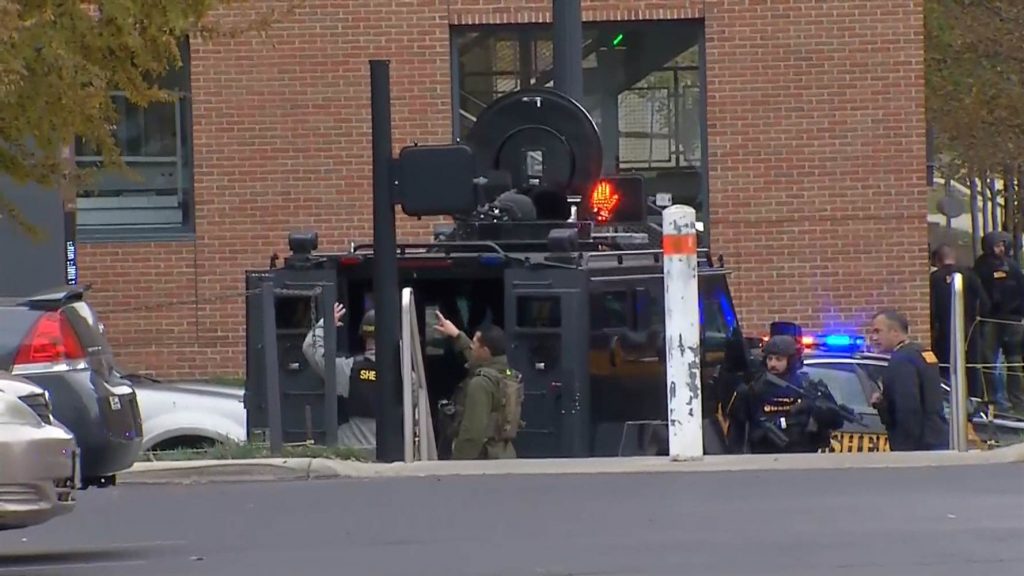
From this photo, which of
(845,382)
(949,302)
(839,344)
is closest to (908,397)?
(845,382)

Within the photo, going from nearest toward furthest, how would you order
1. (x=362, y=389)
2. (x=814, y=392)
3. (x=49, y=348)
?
(x=49, y=348) → (x=814, y=392) → (x=362, y=389)

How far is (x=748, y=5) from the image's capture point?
18.2 metres

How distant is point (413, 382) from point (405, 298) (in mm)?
575

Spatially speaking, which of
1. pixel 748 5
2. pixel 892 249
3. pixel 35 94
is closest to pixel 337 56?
pixel 748 5

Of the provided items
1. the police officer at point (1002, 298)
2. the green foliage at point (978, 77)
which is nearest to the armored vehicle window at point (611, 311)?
the police officer at point (1002, 298)

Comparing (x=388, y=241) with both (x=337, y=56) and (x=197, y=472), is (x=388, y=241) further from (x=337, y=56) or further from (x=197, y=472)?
(x=337, y=56)

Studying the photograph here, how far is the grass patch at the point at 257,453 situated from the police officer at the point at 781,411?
100 inches

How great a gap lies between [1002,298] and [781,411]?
721 centimetres

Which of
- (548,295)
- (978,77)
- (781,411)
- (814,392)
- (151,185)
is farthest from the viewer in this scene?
(978,77)

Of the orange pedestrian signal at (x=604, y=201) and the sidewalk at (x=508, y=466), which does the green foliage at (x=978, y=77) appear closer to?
the orange pedestrian signal at (x=604, y=201)

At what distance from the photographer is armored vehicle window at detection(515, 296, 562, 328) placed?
11602mm

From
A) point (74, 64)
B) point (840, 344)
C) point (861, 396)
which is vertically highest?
point (74, 64)

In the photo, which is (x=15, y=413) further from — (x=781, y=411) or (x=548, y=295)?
(x=781, y=411)

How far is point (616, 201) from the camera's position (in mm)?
13406
